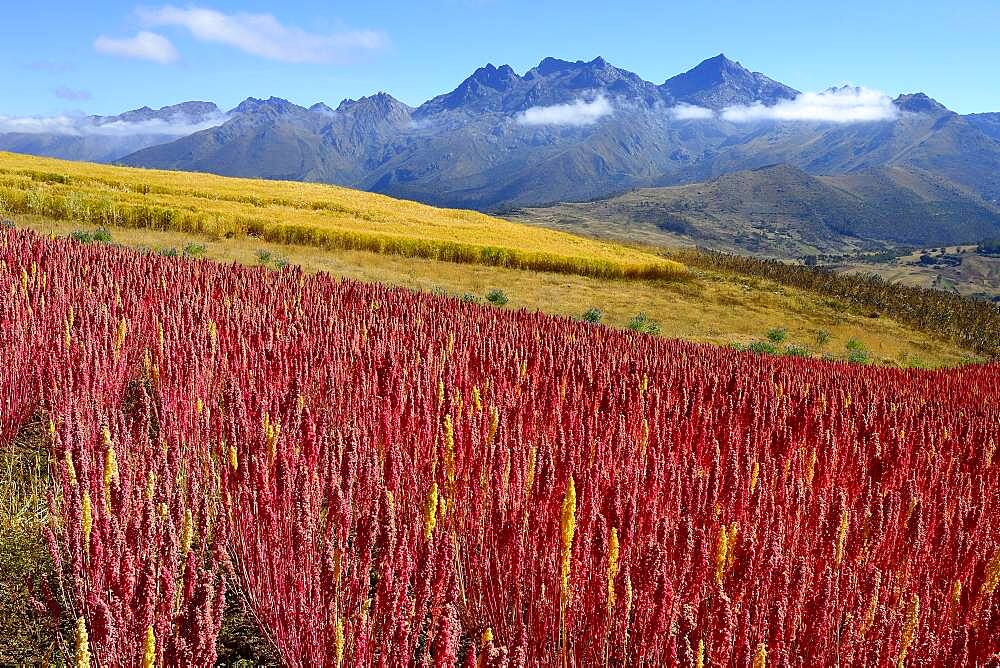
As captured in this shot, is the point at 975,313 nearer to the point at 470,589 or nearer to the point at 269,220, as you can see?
the point at 269,220

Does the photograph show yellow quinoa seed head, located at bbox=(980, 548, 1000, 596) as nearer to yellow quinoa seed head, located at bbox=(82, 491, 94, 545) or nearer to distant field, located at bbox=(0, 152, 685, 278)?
yellow quinoa seed head, located at bbox=(82, 491, 94, 545)

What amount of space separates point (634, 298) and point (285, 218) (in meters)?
14.5

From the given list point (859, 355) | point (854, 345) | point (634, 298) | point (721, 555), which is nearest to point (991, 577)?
point (721, 555)

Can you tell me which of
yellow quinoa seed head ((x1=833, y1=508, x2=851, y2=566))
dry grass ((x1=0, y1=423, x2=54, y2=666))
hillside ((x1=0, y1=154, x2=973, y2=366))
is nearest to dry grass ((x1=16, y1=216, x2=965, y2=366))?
hillside ((x1=0, y1=154, x2=973, y2=366))

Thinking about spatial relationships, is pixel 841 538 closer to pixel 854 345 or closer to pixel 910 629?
pixel 910 629

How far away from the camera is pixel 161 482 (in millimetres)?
2055

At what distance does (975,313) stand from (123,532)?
32.9 metres

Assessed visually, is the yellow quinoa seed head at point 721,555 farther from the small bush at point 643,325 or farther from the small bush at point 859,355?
Answer: the small bush at point 859,355

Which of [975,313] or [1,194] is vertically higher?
[1,194]

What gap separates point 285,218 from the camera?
89.7ft

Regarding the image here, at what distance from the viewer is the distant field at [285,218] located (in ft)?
77.6

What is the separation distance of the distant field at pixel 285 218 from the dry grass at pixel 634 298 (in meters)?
1.27

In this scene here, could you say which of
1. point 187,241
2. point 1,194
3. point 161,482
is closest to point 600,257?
point 187,241

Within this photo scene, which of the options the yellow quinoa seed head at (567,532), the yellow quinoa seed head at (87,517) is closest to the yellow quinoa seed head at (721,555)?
the yellow quinoa seed head at (567,532)
